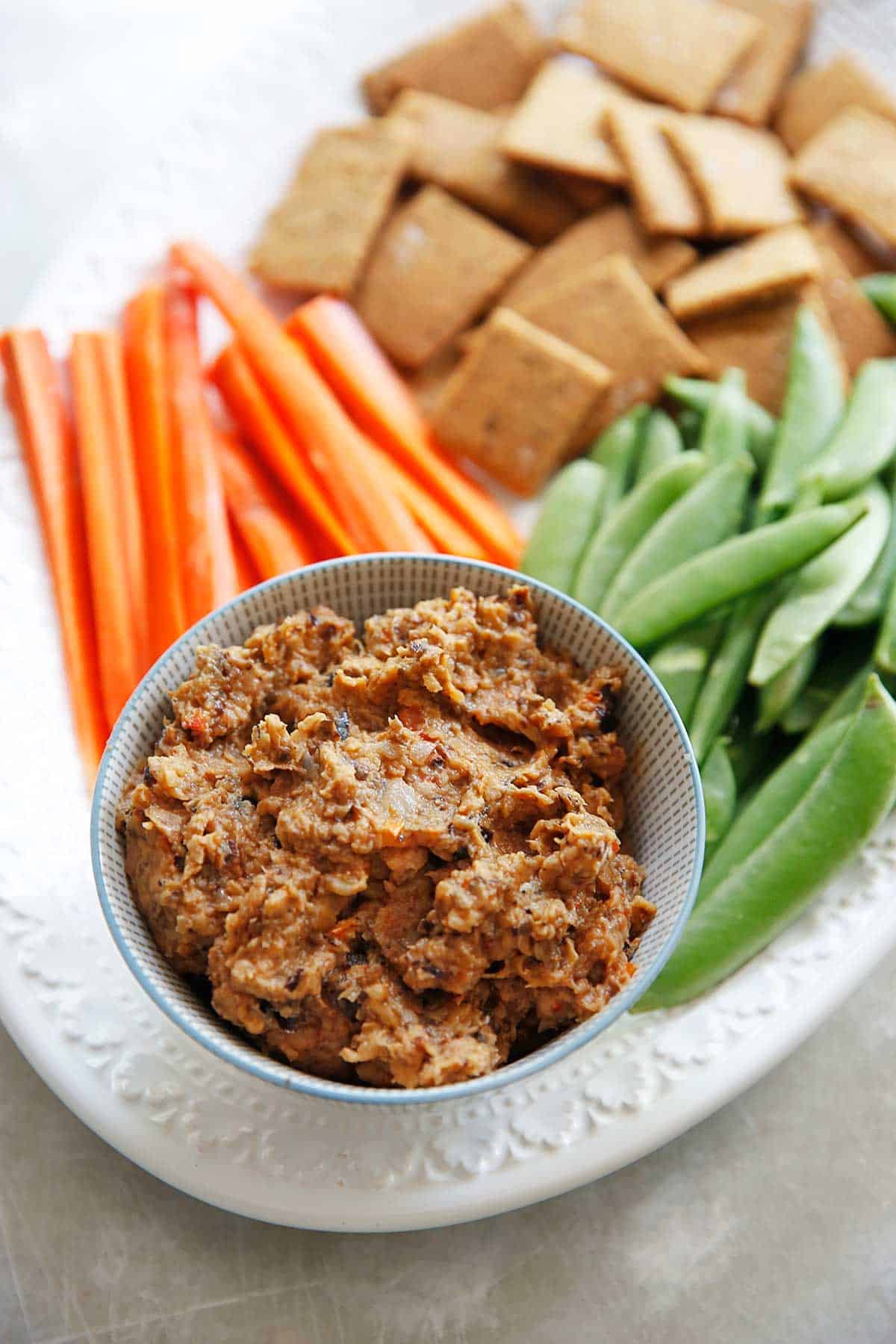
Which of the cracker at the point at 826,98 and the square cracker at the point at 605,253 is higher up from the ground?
the cracker at the point at 826,98

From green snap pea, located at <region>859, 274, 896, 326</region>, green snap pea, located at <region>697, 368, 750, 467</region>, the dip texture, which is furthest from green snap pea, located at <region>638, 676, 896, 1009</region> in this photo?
green snap pea, located at <region>859, 274, 896, 326</region>

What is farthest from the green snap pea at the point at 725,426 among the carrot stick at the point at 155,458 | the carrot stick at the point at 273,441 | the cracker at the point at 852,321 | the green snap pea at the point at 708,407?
the carrot stick at the point at 155,458

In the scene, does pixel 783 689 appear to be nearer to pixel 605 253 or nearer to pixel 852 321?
pixel 852 321

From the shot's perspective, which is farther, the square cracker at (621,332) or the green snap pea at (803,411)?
the square cracker at (621,332)

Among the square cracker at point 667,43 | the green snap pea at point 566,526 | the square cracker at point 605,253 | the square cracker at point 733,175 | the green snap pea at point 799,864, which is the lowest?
the green snap pea at point 799,864

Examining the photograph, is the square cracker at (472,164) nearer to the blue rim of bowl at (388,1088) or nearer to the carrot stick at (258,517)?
the carrot stick at (258,517)

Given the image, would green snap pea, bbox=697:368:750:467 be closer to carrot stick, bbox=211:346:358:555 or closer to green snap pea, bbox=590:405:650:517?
green snap pea, bbox=590:405:650:517
